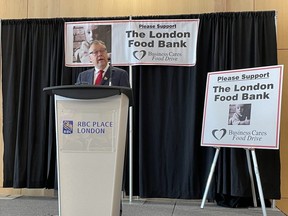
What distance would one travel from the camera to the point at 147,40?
11.8 feet

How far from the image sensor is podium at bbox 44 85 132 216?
1.77 m

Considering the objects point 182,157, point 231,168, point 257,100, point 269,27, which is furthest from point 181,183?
point 269,27

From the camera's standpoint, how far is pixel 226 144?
306 centimetres

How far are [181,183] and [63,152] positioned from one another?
1.98 meters

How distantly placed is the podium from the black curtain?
1.77 m

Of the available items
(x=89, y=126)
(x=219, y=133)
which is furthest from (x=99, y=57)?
(x=219, y=133)

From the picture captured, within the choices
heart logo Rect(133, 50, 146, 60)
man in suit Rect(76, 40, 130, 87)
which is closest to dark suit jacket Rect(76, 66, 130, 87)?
man in suit Rect(76, 40, 130, 87)

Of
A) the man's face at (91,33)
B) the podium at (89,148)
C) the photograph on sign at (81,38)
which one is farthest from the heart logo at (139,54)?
the podium at (89,148)

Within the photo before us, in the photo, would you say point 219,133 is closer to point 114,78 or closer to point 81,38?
point 114,78

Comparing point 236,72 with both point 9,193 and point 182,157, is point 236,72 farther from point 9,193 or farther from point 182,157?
point 9,193

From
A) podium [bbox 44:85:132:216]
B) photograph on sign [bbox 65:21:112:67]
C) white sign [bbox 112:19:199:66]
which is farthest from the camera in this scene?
photograph on sign [bbox 65:21:112:67]

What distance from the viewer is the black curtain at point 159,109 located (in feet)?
11.2

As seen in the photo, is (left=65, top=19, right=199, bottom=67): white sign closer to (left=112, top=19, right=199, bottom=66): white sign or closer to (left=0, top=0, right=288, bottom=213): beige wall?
(left=112, top=19, right=199, bottom=66): white sign

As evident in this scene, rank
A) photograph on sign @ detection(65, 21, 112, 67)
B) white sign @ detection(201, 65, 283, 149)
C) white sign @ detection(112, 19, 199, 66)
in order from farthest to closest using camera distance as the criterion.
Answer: photograph on sign @ detection(65, 21, 112, 67)
white sign @ detection(112, 19, 199, 66)
white sign @ detection(201, 65, 283, 149)
